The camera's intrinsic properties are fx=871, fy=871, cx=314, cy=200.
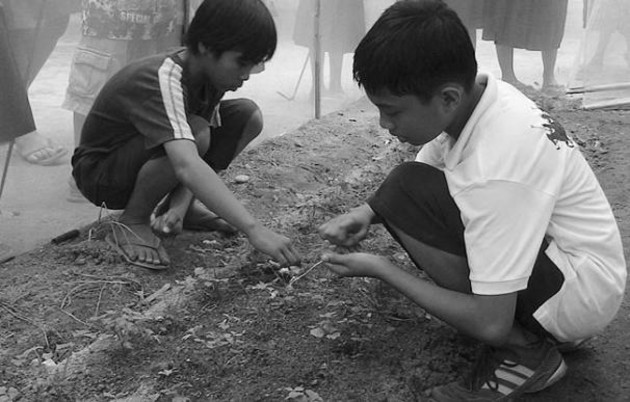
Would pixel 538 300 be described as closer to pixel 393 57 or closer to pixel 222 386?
pixel 393 57

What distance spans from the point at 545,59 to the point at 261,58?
10.8 feet

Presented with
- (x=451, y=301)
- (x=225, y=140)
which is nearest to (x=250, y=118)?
(x=225, y=140)

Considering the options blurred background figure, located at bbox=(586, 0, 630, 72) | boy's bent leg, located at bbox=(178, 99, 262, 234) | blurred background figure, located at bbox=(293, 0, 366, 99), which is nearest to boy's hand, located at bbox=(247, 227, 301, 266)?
boy's bent leg, located at bbox=(178, 99, 262, 234)

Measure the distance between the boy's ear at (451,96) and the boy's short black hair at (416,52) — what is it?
2cm

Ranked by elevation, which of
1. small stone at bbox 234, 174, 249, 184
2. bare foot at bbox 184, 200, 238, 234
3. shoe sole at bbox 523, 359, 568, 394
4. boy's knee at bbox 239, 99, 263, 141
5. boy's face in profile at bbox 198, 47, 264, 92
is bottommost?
small stone at bbox 234, 174, 249, 184

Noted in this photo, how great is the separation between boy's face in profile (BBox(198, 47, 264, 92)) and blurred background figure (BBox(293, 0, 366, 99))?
1852mm

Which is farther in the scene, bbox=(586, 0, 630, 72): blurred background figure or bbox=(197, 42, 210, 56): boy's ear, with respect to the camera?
bbox=(586, 0, 630, 72): blurred background figure

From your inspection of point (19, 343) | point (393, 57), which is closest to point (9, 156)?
point (19, 343)

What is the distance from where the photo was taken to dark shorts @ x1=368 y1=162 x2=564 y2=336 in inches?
80.7

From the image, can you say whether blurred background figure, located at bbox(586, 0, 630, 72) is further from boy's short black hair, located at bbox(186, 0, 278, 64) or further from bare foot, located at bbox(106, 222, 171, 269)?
bare foot, located at bbox(106, 222, 171, 269)

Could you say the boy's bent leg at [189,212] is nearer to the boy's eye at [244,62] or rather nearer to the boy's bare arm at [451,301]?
the boy's eye at [244,62]

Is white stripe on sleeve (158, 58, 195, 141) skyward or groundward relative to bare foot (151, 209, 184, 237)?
skyward

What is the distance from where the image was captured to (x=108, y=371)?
7.46ft

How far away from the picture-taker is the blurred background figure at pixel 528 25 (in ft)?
18.0
